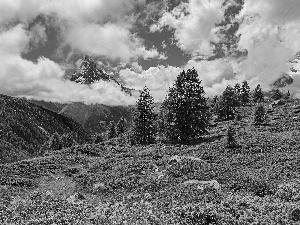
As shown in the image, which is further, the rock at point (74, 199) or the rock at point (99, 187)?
the rock at point (99, 187)

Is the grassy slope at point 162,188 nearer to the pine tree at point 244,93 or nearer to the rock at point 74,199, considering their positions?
the rock at point 74,199

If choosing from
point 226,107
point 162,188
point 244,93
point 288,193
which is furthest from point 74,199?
point 244,93

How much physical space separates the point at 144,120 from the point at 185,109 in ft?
36.9

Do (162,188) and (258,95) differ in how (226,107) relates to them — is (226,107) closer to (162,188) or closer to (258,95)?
(258,95)

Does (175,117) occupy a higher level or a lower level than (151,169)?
higher

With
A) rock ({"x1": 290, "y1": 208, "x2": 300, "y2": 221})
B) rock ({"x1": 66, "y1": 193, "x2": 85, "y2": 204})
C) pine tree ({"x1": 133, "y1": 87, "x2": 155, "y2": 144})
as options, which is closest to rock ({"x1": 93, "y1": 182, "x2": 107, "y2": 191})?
rock ({"x1": 66, "y1": 193, "x2": 85, "y2": 204})

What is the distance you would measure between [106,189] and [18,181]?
8877 mm

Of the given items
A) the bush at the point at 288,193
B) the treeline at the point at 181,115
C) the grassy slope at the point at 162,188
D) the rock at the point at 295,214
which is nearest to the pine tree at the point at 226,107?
the treeline at the point at 181,115

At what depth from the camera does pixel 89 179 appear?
28.3m

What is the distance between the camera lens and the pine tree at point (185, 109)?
5103 cm

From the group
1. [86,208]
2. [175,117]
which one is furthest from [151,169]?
[175,117]

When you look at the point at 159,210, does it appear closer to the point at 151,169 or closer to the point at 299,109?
the point at 151,169

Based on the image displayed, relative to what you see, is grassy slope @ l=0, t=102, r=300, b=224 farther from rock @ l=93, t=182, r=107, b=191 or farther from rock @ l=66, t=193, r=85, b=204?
rock @ l=66, t=193, r=85, b=204

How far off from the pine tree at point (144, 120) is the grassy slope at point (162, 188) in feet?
44.5
